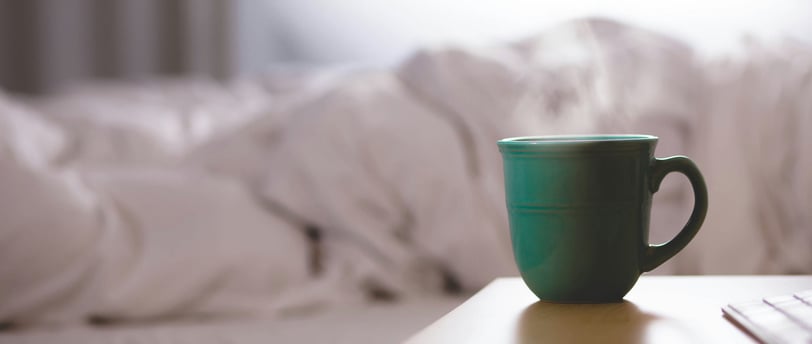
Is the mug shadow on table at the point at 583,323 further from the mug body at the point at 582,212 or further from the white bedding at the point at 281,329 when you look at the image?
the white bedding at the point at 281,329

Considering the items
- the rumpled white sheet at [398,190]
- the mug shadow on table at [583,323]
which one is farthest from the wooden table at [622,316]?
the rumpled white sheet at [398,190]

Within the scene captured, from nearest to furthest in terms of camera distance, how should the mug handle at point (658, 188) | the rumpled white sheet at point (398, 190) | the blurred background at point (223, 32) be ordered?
the mug handle at point (658, 188) → the rumpled white sheet at point (398, 190) → the blurred background at point (223, 32)

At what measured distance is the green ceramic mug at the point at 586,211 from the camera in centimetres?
40

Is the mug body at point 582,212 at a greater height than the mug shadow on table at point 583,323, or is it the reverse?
the mug body at point 582,212

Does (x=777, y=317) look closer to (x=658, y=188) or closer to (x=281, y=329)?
(x=658, y=188)

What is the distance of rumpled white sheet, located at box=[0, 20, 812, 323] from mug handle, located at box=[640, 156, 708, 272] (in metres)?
0.62

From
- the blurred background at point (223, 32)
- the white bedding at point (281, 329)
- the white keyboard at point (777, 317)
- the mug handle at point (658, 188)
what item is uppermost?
the blurred background at point (223, 32)

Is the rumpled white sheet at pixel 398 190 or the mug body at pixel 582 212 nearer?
the mug body at pixel 582 212

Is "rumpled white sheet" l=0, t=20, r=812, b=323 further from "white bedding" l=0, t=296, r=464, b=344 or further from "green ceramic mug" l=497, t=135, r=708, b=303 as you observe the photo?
"green ceramic mug" l=497, t=135, r=708, b=303

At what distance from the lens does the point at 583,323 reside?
1.24 ft

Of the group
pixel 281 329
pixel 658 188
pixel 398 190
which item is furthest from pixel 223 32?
pixel 658 188

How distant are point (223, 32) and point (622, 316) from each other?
2533mm

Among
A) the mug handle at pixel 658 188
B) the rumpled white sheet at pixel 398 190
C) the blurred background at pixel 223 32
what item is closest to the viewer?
the mug handle at pixel 658 188

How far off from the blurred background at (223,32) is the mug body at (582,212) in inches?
54.3
